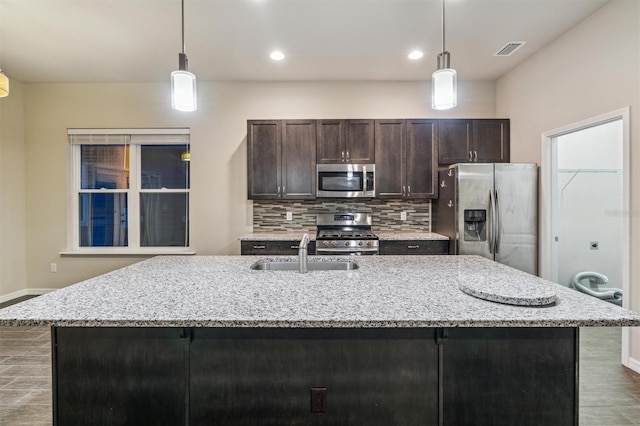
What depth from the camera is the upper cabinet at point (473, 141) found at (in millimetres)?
3973

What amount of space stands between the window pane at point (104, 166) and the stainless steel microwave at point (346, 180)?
8.83 ft

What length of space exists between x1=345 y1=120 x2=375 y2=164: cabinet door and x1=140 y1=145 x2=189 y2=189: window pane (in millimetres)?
2224

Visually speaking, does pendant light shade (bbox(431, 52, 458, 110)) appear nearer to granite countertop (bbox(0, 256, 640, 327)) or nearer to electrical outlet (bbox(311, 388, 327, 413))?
granite countertop (bbox(0, 256, 640, 327))

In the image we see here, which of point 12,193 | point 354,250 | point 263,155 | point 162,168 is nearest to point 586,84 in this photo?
point 354,250

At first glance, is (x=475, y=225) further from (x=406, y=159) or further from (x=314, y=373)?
(x=314, y=373)

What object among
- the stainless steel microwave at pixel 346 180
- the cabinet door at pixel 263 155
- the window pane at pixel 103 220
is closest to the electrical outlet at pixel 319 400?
the stainless steel microwave at pixel 346 180

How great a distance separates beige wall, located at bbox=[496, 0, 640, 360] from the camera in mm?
2439

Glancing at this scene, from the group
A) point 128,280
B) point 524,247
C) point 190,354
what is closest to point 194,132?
point 128,280

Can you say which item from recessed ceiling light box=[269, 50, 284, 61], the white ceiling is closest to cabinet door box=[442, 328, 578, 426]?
the white ceiling

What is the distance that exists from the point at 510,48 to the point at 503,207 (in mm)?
1644

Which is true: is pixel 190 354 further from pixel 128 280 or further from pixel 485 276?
pixel 485 276

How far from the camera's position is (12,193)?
420 cm

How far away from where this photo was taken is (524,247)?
3.47 m

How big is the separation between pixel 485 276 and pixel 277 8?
253cm
